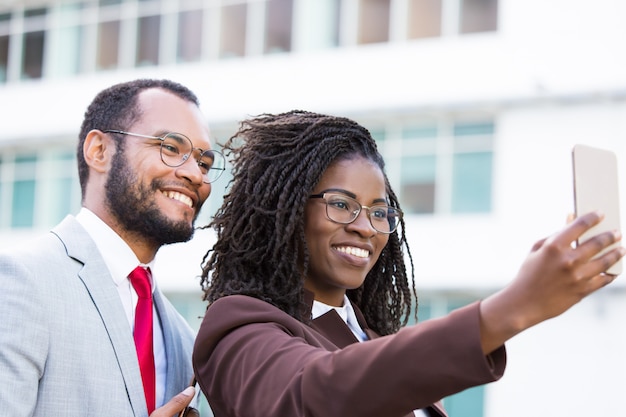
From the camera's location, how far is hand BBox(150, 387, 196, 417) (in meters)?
3.44

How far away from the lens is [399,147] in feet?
56.2

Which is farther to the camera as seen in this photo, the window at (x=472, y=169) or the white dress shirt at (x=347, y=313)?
the window at (x=472, y=169)

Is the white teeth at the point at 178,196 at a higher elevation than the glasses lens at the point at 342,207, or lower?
lower

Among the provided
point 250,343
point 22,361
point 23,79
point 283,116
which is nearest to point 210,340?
point 250,343

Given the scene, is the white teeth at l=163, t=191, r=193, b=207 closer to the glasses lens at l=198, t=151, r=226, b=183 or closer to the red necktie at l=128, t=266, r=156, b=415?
the glasses lens at l=198, t=151, r=226, b=183

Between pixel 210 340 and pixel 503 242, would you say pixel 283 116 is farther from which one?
pixel 503 242

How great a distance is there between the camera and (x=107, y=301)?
3631 mm

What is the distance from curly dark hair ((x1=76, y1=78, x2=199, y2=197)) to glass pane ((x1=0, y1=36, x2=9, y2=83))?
690 inches

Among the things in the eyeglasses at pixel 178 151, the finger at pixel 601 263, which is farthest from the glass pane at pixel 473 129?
the finger at pixel 601 263

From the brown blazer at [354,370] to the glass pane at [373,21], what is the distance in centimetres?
1548

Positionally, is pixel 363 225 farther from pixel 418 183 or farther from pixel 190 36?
pixel 190 36

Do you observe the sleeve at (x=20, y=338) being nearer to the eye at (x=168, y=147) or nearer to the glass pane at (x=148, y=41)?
the eye at (x=168, y=147)

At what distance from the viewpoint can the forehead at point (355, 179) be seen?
10.6 ft

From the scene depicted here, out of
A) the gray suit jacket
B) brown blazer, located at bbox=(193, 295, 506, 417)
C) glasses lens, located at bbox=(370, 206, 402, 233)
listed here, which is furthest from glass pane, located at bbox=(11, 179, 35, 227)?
brown blazer, located at bbox=(193, 295, 506, 417)
